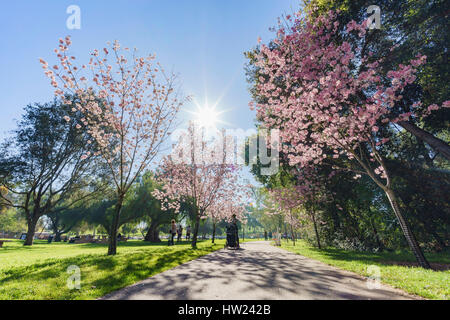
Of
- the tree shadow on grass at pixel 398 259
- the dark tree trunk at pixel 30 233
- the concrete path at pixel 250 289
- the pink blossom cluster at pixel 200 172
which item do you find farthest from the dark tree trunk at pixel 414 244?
the dark tree trunk at pixel 30 233

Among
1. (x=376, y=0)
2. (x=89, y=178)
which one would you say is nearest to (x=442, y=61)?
(x=376, y=0)

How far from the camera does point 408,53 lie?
1006 cm

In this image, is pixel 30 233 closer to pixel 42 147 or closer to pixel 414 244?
pixel 42 147

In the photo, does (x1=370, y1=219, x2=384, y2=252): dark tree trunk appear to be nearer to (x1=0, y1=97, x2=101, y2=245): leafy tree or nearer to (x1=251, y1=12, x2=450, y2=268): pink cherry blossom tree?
(x1=251, y1=12, x2=450, y2=268): pink cherry blossom tree

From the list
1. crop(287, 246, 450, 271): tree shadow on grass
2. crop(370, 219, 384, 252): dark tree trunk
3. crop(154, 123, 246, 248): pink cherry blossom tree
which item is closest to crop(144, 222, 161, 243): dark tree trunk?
crop(154, 123, 246, 248): pink cherry blossom tree

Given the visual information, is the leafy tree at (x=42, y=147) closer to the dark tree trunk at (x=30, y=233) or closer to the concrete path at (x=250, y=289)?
the dark tree trunk at (x=30, y=233)

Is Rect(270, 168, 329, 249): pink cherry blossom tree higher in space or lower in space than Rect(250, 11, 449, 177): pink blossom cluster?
lower

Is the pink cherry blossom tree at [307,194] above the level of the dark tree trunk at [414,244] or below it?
above

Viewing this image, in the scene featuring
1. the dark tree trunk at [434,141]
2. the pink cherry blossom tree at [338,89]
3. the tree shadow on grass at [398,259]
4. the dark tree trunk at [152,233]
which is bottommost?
the dark tree trunk at [152,233]

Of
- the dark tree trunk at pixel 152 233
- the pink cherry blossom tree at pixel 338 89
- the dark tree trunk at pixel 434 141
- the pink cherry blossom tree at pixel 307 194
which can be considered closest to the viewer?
the pink cherry blossom tree at pixel 338 89

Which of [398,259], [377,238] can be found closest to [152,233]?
[377,238]

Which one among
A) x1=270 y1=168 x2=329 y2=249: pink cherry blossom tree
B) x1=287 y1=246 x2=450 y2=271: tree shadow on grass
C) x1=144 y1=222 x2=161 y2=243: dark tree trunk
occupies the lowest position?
x1=144 y1=222 x2=161 y2=243: dark tree trunk
